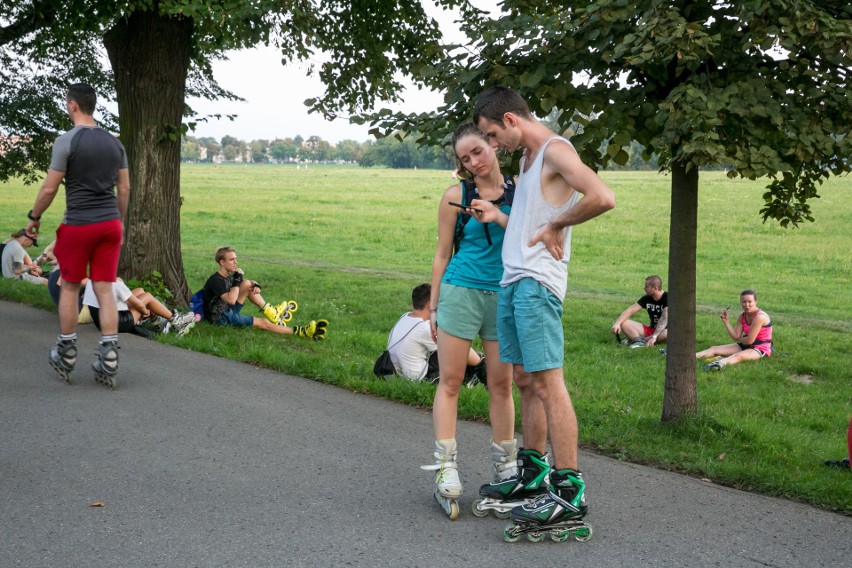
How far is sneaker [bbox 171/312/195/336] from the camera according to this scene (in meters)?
10.1

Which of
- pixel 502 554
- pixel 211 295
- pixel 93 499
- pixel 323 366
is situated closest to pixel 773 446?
pixel 502 554

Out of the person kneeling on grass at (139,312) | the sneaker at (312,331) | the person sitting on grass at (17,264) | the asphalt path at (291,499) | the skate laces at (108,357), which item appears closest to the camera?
the asphalt path at (291,499)

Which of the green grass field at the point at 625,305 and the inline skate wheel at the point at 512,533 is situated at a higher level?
the inline skate wheel at the point at 512,533

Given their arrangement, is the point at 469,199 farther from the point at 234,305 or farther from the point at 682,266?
the point at 234,305

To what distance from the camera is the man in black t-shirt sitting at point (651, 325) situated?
43.0 feet

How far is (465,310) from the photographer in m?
4.75

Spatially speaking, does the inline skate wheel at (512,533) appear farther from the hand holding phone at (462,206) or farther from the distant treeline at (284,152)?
the distant treeline at (284,152)

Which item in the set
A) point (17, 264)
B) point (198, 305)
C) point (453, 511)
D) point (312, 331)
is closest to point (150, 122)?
point (198, 305)

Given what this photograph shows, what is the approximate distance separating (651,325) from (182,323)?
6415 mm

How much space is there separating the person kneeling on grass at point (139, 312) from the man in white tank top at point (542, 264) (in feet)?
20.8

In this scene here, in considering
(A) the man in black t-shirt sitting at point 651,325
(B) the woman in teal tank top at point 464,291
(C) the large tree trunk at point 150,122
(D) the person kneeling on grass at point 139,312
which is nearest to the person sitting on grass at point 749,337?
(A) the man in black t-shirt sitting at point 651,325

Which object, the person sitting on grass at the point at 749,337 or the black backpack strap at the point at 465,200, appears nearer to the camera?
the black backpack strap at the point at 465,200

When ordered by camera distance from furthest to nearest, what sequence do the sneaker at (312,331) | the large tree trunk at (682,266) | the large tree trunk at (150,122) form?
the sneaker at (312,331) → the large tree trunk at (150,122) → the large tree trunk at (682,266)

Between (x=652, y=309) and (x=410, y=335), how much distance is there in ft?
19.4
